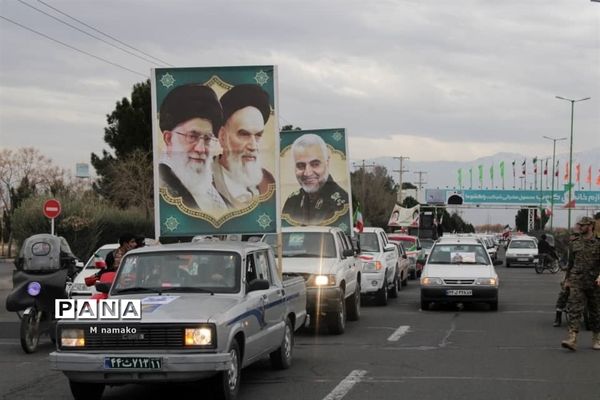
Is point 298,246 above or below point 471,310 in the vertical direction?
above

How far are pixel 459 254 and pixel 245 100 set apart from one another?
8799 mm

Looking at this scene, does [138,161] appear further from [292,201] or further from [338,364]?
[338,364]

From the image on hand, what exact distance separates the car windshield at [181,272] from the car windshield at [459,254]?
1193 cm

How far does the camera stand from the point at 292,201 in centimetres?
2175

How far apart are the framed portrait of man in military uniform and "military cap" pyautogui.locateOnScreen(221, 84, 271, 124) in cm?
730

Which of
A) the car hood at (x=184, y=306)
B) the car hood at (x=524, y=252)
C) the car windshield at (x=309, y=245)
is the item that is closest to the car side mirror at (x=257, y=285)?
the car hood at (x=184, y=306)

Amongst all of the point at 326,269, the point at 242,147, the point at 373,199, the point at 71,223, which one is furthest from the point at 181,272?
the point at 373,199

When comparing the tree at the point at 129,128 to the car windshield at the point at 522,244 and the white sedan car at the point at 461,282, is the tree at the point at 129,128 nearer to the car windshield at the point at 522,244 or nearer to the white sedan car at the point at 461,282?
the car windshield at the point at 522,244

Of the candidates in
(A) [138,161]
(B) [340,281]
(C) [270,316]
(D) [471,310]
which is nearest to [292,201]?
(D) [471,310]

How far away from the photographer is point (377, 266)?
21.8 meters

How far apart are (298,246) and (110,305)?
8.10m

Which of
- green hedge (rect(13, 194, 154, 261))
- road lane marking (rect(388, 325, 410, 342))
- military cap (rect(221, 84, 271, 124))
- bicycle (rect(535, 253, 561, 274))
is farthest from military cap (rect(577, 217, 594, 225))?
bicycle (rect(535, 253, 561, 274))

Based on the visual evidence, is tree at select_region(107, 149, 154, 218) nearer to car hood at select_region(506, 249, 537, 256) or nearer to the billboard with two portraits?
car hood at select_region(506, 249, 537, 256)

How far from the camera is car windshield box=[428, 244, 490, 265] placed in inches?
825
